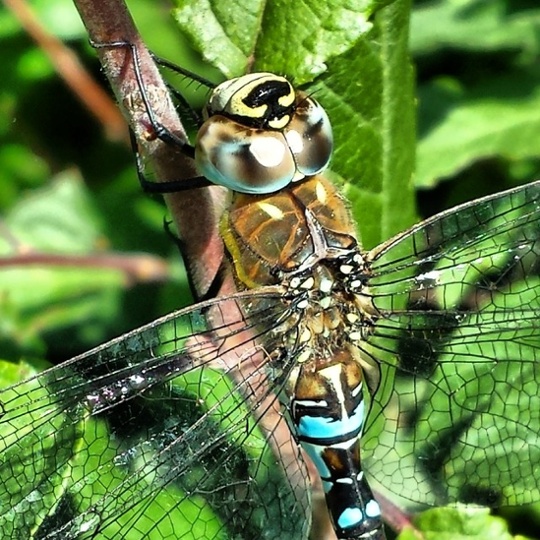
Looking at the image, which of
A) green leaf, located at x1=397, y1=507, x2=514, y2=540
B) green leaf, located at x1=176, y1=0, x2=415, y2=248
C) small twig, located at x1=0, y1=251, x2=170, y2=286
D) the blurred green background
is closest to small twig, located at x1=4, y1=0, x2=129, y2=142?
the blurred green background

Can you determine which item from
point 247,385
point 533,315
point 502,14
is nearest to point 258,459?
point 247,385

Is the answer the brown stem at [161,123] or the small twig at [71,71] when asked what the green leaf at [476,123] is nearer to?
the small twig at [71,71]

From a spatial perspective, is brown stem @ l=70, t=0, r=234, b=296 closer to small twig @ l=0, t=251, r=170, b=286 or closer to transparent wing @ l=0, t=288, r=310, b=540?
transparent wing @ l=0, t=288, r=310, b=540

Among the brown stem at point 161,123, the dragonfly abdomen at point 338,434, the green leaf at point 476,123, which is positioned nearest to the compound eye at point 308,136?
the brown stem at point 161,123

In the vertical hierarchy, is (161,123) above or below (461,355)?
above

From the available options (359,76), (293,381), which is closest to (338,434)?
(293,381)

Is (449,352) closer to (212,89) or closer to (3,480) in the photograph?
(212,89)

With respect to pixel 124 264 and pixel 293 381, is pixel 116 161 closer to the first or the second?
pixel 124 264
